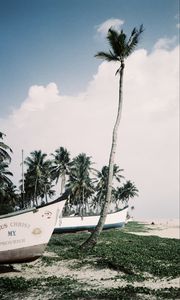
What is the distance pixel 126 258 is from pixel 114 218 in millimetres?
28742

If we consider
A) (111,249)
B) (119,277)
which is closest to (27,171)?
(111,249)

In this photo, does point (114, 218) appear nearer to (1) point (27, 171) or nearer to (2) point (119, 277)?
(1) point (27, 171)

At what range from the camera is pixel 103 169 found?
2758 inches

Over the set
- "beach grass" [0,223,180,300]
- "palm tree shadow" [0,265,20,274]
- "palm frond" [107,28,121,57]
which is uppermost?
"palm frond" [107,28,121,57]

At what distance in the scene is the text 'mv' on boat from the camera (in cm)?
1285

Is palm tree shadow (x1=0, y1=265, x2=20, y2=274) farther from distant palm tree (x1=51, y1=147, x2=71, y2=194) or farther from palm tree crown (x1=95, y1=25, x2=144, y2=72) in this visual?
distant palm tree (x1=51, y1=147, x2=71, y2=194)

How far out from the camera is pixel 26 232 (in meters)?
13.2

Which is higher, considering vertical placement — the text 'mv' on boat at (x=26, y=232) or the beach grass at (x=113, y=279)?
the text 'mv' on boat at (x=26, y=232)

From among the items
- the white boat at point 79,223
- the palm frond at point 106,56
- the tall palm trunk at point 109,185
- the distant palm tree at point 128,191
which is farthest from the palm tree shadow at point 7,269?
the distant palm tree at point 128,191

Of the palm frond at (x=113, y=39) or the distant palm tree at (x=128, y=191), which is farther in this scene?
the distant palm tree at (x=128, y=191)

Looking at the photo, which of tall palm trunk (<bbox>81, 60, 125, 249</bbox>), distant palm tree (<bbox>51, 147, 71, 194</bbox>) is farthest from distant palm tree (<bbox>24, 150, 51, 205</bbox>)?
tall palm trunk (<bbox>81, 60, 125, 249</bbox>)

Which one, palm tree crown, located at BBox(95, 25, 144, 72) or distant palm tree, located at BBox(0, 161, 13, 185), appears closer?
palm tree crown, located at BBox(95, 25, 144, 72)

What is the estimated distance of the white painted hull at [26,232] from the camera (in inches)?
506

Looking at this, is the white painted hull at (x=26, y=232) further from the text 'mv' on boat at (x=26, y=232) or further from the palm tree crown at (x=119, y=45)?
the palm tree crown at (x=119, y=45)
